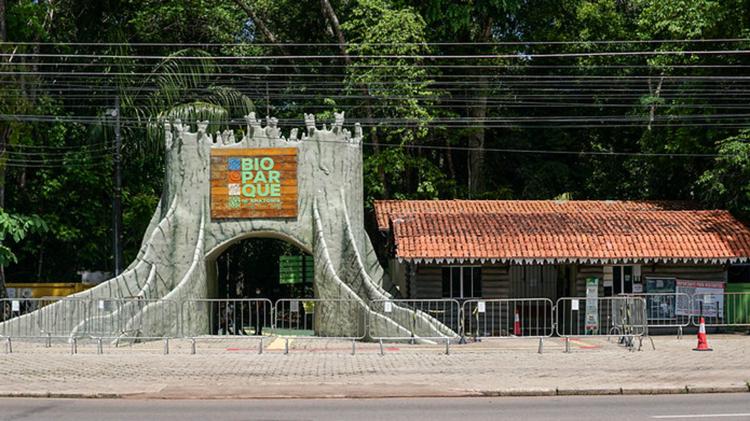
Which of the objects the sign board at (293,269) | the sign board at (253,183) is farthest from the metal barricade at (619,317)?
the sign board at (293,269)

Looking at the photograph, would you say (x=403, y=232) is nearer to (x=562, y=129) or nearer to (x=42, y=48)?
(x=562, y=129)

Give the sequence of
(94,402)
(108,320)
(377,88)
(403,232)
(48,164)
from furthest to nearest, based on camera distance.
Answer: (48,164) < (377,88) < (403,232) < (108,320) < (94,402)

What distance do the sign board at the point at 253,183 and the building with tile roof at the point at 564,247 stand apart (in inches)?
131

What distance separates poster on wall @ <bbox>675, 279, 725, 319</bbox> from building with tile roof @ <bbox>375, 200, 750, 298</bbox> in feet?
0.90

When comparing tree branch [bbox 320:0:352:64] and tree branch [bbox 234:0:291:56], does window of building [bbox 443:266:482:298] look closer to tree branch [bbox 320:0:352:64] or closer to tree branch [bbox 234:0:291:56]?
tree branch [bbox 320:0:352:64]

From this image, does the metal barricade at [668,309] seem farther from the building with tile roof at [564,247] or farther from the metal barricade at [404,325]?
the metal barricade at [404,325]

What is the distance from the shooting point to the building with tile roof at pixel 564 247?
28.8 m

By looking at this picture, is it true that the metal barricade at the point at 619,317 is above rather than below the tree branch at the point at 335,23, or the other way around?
below

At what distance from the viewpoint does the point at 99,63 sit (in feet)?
131

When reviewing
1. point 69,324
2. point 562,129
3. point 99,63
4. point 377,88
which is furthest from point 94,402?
point 562,129

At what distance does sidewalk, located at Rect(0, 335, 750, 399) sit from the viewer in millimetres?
16562

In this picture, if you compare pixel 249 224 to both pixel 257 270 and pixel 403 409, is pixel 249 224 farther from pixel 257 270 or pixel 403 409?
pixel 403 409

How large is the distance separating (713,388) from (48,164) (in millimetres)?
30569

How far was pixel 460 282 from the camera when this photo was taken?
30.3 metres
